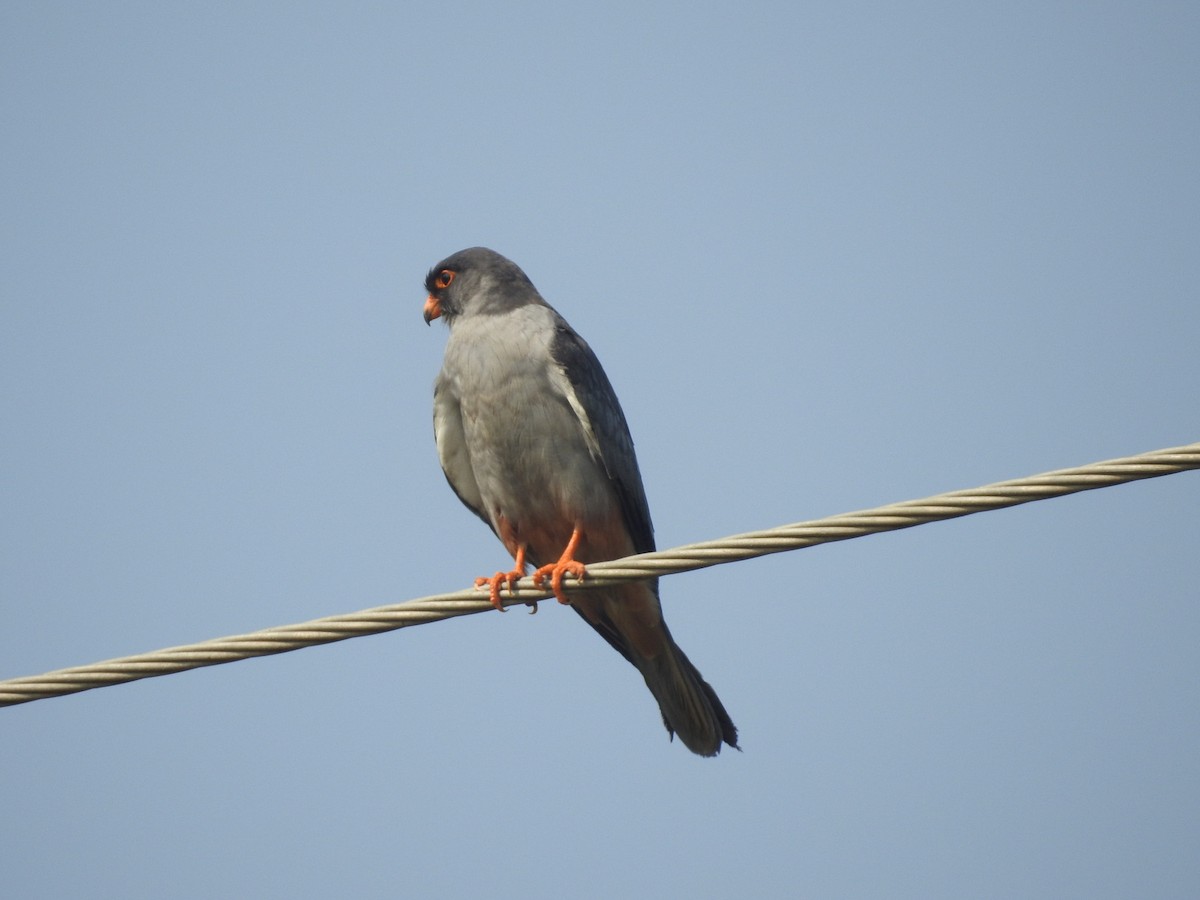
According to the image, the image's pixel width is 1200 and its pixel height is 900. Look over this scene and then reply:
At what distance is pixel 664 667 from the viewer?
7.43m

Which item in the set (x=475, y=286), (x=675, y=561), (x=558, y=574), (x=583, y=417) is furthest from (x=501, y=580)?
(x=475, y=286)

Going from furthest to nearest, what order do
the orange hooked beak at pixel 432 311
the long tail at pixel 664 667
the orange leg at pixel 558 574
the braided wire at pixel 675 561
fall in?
the orange hooked beak at pixel 432 311, the long tail at pixel 664 667, the orange leg at pixel 558 574, the braided wire at pixel 675 561

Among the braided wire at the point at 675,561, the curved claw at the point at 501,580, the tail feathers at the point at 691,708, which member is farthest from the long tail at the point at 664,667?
the braided wire at the point at 675,561

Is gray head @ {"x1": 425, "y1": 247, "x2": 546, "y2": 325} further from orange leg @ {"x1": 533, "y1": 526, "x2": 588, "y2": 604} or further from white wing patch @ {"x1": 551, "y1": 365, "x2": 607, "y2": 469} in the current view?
orange leg @ {"x1": 533, "y1": 526, "x2": 588, "y2": 604}

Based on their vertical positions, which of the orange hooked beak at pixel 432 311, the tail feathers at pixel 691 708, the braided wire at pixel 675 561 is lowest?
the tail feathers at pixel 691 708

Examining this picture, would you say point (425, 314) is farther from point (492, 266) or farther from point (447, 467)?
point (447, 467)

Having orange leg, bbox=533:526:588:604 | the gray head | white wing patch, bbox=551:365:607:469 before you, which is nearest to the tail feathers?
orange leg, bbox=533:526:588:604

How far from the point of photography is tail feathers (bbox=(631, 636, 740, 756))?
726cm

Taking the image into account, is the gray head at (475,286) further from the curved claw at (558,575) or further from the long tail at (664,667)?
the curved claw at (558,575)

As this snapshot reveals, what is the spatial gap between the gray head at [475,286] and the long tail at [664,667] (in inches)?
81.5

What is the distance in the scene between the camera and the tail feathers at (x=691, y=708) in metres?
7.26

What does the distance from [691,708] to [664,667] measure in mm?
289

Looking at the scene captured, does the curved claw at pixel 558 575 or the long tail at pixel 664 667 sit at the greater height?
the curved claw at pixel 558 575

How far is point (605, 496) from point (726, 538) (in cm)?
273
